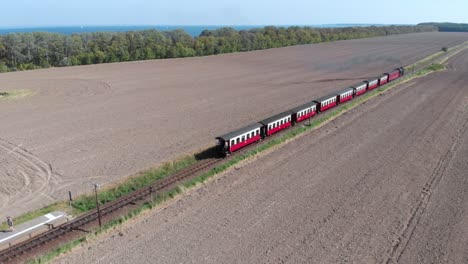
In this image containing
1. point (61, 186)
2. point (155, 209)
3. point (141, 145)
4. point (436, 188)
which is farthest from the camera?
point (141, 145)

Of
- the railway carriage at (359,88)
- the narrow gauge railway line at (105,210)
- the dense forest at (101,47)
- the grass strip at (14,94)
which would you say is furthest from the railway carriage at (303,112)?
the dense forest at (101,47)

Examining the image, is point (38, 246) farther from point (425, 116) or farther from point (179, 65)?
point (179, 65)

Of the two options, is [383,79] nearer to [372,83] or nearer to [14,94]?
[372,83]

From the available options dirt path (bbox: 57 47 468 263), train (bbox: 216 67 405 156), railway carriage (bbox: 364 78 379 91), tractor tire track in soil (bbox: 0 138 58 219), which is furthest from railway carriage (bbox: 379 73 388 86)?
tractor tire track in soil (bbox: 0 138 58 219)

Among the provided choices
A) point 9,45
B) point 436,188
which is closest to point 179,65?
point 9,45

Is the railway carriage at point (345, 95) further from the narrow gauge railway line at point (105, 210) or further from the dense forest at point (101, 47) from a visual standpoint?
the dense forest at point (101, 47)

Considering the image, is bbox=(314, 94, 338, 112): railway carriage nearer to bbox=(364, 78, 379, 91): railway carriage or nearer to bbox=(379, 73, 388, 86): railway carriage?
bbox=(364, 78, 379, 91): railway carriage

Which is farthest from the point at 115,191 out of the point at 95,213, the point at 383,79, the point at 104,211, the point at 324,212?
the point at 383,79
